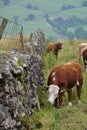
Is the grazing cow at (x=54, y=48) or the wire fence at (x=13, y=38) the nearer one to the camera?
the wire fence at (x=13, y=38)

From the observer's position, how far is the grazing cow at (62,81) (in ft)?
48.1

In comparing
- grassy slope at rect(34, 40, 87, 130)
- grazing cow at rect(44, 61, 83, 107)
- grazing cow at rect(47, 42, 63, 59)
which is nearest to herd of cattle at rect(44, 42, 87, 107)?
grazing cow at rect(44, 61, 83, 107)

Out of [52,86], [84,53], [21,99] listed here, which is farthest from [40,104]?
[84,53]

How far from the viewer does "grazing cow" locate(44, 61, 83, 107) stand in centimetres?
1466

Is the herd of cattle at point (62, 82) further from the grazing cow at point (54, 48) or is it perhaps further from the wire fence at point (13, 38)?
the grazing cow at point (54, 48)

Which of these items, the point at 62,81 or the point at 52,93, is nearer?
the point at 52,93

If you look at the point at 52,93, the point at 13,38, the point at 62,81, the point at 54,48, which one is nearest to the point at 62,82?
the point at 62,81

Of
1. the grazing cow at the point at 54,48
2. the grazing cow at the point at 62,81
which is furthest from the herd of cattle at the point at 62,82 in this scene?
the grazing cow at the point at 54,48

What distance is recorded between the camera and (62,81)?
50.5 feet

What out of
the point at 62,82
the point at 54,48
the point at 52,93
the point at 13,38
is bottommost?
the point at 54,48

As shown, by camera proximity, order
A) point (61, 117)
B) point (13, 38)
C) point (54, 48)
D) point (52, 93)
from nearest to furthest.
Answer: point (61, 117), point (52, 93), point (13, 38), point (54, 48)

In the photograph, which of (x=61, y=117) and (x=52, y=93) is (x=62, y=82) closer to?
(x=52, y=93)

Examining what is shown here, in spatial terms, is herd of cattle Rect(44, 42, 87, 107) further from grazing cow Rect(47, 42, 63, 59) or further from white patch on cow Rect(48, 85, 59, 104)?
grazing cow Rect(47, 42, 63, 59)

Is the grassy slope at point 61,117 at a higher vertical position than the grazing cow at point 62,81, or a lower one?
lower
